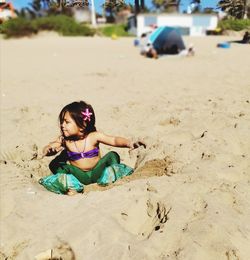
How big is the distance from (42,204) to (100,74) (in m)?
5.58

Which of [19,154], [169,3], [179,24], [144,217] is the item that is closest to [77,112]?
[144,217]

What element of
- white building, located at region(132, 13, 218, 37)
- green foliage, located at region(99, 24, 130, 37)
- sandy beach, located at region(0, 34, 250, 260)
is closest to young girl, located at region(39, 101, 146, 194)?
sandy beach, located at region(0, 34, 250, 260)

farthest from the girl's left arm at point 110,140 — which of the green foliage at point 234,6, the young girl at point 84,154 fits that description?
the green foliage at point 234,6

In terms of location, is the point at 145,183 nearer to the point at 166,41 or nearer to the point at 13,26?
the point at 13,26

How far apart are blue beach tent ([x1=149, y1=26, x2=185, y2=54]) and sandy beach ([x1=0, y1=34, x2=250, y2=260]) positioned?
6.41 metres

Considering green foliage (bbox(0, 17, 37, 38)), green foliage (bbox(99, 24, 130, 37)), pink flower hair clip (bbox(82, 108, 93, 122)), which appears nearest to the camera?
green foliage (bbox(0, 17, 37, 38))

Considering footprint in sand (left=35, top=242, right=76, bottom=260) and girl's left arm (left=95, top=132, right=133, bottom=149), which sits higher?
girl's left arm (left=95, top=132, right=133, bottom=149)

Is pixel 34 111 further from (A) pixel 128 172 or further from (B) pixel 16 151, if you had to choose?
(A) pixel 128 172

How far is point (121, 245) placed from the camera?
185 cm

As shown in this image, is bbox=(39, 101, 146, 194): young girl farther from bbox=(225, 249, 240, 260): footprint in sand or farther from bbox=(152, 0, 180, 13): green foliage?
bbox=(225, 249, 240, 260): footprint in sand

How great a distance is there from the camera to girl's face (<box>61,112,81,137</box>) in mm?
2729

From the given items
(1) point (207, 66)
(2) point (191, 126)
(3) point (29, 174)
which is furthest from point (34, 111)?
(1) point (207, 66)

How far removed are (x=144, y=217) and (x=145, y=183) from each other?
369 mm

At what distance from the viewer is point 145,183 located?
2.50 meters
